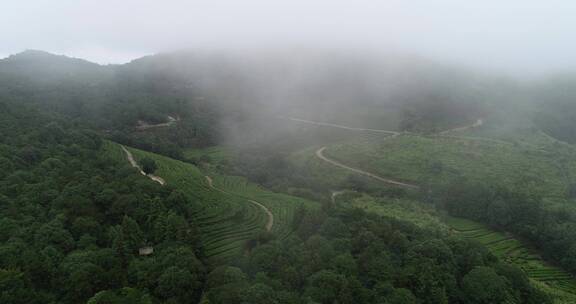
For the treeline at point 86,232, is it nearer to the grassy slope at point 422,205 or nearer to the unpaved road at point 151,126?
the grassy slope at point 422,205

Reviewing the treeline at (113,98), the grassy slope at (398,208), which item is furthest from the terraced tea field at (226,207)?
the treeline at (113,98)

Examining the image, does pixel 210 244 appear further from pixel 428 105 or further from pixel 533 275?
pixel 428 105

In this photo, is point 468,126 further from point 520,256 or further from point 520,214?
point 520,256

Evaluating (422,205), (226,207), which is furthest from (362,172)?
(226,207)

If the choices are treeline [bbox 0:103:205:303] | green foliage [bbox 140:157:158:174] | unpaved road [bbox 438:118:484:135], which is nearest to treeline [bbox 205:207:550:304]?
treeline [bbox 0:103:205:303]

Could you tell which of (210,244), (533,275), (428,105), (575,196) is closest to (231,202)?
(210,244)

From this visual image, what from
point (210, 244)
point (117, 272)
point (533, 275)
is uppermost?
point (117, 272)

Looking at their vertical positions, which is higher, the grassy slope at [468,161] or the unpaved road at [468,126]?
the unpaved road at [468,126]
